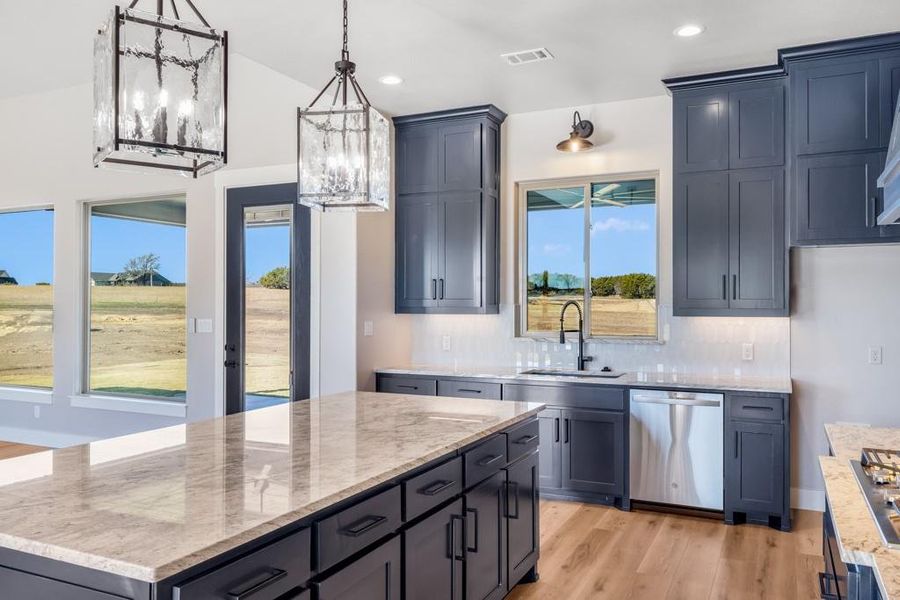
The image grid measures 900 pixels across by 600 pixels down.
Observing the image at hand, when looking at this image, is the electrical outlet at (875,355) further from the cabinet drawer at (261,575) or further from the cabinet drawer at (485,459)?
the cabinet drawer at (261,575)

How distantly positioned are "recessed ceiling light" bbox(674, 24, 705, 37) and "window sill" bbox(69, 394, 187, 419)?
467cm

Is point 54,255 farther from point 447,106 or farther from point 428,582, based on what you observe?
point 428,582

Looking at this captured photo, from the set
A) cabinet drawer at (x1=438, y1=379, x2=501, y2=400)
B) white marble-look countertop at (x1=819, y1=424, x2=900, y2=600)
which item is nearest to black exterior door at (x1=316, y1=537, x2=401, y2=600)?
white marble-look countertop at (x1=819, y1=424, x2=900, y2=600)

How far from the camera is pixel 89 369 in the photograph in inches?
253

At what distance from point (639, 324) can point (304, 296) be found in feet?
8.05

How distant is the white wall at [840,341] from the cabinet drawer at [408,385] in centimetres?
237

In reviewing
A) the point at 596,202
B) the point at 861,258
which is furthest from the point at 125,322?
the point at 861,258

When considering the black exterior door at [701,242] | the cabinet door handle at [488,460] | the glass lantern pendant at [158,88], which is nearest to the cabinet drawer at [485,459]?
the cabinet door handle at [488,460]

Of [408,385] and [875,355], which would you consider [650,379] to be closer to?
[875,355]

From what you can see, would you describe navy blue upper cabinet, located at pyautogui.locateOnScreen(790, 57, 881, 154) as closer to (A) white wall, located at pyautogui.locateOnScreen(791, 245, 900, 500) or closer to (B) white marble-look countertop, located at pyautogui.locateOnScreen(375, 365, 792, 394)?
(A) white wall, located at pyautogui.locateOnScreen(791, 245, 900, 500)

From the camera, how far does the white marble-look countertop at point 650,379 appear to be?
4.08m

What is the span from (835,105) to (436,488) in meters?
3.22

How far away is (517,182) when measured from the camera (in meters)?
5.25

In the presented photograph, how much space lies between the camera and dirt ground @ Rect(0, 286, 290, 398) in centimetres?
605
